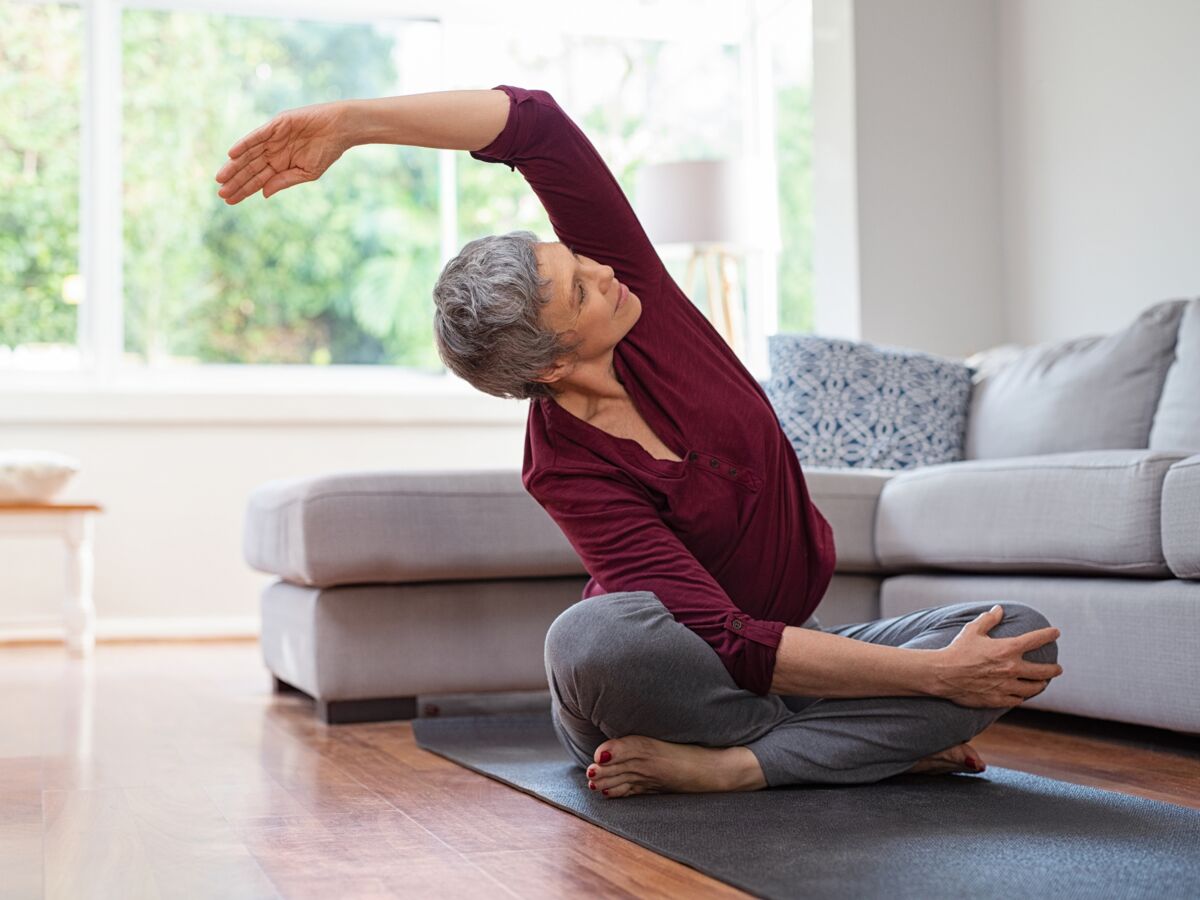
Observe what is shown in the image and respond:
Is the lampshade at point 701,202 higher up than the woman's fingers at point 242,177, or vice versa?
the lampshade at point 701,202

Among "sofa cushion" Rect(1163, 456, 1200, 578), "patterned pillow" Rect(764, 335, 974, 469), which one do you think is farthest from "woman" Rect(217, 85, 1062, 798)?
"patterned pillow" Rect(764, 335, 974, 469)

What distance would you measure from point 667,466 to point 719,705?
0.31 m

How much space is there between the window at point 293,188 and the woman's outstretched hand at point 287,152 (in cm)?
396

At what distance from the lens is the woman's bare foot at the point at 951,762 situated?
6.46ft

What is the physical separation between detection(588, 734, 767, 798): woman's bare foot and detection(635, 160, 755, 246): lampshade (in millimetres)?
3088

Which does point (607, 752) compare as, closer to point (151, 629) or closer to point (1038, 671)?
point (1038, 671)

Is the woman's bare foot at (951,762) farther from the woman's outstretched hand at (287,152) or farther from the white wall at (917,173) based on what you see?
the white wall at (917,173)

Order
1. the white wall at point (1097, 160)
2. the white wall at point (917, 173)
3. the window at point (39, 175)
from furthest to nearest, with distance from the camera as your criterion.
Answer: the window at point (39, 175), the white wall at point (917, 173), the white wall at point (1097, 160)

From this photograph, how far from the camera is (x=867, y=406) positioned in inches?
141

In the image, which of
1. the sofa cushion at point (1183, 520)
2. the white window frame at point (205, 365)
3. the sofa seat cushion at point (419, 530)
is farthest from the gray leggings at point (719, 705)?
the white window frame at point (205, 365)

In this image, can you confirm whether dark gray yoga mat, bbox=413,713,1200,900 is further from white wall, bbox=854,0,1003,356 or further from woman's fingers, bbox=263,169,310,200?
white wall, bbox=854,0,1003,356

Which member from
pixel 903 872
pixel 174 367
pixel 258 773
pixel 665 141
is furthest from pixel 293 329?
pixel 903 872

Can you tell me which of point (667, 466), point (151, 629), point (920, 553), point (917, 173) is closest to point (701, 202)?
point (917, 173)

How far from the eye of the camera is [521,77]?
19.6 ft
